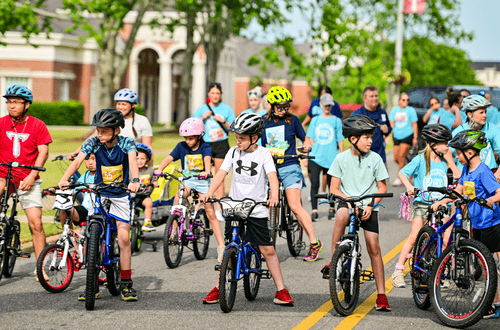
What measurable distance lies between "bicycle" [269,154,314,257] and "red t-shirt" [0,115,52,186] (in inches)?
110

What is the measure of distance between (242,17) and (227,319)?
892 inches

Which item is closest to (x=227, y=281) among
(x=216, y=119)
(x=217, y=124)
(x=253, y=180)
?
(x=253, y=180)

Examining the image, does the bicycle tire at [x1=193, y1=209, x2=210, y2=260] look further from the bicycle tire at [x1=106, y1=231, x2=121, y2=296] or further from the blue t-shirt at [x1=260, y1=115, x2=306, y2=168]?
the bicycle tire at [x1=106, y1=231, x2=121, y2=296]

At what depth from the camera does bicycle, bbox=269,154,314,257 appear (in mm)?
8750

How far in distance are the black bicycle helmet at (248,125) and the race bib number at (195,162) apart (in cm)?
243

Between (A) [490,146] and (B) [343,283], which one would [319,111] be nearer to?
(A) [490,146]

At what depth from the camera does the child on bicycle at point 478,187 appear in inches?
248

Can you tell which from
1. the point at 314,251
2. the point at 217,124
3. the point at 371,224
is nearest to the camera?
the point at 371,224

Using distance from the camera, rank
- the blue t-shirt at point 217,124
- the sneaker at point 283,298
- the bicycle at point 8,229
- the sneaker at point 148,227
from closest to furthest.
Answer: the sneaker at point 283,298 → the bicycle at point 8,229 → the sneaker at point 148,227 → the blue t-shirt at point 217,124

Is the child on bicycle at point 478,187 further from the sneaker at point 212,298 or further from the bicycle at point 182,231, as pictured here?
the bicycle at point 182,231

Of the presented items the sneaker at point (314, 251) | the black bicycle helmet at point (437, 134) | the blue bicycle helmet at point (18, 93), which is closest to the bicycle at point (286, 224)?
the sneaker at point (314, 251)

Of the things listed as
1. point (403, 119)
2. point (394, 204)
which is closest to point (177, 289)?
point (394, 204)

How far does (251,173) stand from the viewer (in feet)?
21.8

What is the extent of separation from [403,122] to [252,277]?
10.4 meters
